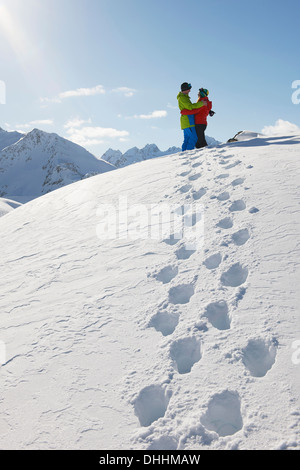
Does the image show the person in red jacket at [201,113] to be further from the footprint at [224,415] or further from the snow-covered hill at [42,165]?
the snow-covered hill at [42,165]

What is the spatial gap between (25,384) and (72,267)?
1610mm

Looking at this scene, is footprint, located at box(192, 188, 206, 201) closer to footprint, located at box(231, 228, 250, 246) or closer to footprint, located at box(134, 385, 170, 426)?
footprint, located at box(231, 228, 250, 246)

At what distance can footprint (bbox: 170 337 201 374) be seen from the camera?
2.19 meters

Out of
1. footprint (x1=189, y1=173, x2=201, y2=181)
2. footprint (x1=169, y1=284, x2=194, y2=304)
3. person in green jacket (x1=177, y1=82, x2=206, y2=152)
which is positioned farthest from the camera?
person in green jacket (x1=177, y1=82, x2=206, y2=152)

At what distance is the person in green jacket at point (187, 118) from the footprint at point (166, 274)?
20.4 ft

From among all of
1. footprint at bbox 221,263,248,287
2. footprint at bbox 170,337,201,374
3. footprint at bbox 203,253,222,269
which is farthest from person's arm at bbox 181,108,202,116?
footprint at bbox 170,337,201,374

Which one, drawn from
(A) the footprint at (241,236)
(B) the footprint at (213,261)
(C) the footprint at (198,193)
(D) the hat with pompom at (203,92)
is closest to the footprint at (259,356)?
(B) the footprint at (213,261)

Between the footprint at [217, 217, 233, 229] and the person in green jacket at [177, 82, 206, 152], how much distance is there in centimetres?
539

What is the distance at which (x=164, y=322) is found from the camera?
8.52 feet

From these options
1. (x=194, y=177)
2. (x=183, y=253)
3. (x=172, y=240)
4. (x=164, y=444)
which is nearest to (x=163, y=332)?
(x=164, y=444)

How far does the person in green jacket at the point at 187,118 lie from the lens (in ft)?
26.3

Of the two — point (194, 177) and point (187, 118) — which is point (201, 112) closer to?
A: point (187, 118)

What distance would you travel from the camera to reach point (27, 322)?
291 centimetres

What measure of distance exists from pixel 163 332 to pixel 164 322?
11 centimetres
